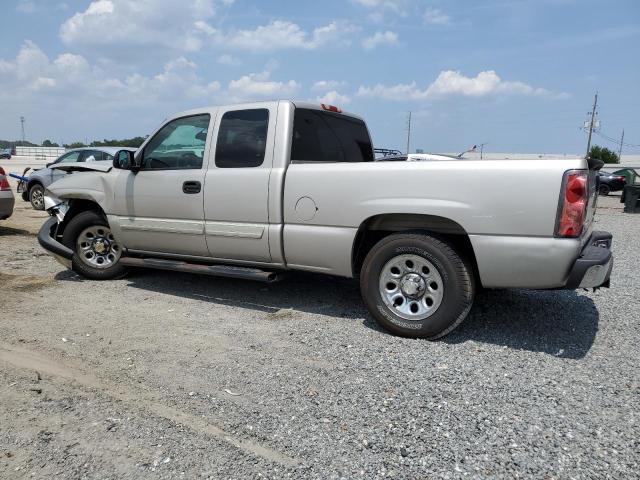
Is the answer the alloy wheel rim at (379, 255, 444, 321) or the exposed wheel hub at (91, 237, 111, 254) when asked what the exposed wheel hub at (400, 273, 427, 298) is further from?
the exposed wheel hub at (91, 237, 111, 254)

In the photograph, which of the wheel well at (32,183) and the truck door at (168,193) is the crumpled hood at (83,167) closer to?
the truck door at (168,193)

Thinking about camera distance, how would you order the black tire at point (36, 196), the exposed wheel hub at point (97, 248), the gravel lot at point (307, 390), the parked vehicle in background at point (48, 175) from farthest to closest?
1. the black tire at point (36, 196)
2. the parked vehicle in background at point (48, 175)
3. the exposed wheel hub at point (97, 248)
4. the gravel lot at point (307, 390)

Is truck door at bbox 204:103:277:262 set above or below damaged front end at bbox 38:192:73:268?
above

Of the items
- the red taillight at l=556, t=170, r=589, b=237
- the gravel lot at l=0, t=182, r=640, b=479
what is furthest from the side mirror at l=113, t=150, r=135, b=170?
the red taillight at l=556, t=170, r=589, b=237

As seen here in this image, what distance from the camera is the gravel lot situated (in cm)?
238

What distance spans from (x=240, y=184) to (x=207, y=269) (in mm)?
938

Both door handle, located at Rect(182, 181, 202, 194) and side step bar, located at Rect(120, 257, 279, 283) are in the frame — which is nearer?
side step bar, located at Rect(120, 257, 279, 283)

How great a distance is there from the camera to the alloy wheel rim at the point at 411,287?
385 centimetres

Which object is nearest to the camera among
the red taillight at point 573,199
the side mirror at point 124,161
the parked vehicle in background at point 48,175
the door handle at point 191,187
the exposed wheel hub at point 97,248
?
the red taillight at point 573,199

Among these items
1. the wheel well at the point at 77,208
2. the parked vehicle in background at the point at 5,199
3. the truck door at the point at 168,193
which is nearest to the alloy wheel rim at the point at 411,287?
the truck door at the point at 168,193

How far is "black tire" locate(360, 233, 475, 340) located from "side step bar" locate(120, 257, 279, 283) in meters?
0.99

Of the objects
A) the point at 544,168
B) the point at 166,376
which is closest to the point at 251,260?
the point at 166,376

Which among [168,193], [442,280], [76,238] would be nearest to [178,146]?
[168,193]

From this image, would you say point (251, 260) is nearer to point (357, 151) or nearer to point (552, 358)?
point (357, 151)
